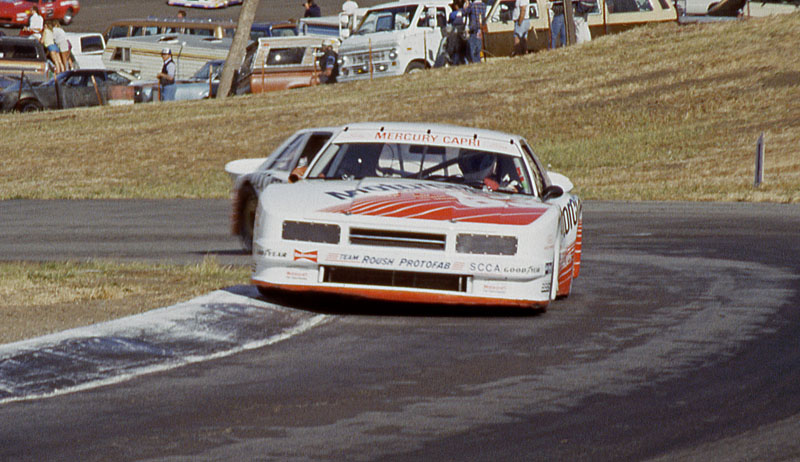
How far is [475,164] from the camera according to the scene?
970 cm

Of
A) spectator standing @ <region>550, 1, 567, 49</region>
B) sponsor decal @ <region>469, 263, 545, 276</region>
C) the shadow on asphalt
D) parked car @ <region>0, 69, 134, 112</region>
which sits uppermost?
sponsor decal @ <region>469, 263, 545, 276</region>

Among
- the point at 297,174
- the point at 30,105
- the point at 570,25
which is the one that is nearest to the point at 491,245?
the point at 297,174

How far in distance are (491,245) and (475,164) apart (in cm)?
167

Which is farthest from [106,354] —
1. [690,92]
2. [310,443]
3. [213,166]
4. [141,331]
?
[690,92]

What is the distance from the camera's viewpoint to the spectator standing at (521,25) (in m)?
33.8

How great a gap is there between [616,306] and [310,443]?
4.34 metres

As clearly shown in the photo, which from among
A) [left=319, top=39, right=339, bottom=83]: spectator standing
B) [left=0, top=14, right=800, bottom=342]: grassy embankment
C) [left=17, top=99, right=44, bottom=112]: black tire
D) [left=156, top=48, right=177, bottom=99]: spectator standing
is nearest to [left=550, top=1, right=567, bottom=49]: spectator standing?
[left=0, top=14, right=800, bottom=342]: grassy embankment

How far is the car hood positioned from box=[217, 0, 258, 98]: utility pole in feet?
98.9

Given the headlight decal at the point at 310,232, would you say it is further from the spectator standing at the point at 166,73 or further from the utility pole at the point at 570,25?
the spectator standing at the point at 166,73

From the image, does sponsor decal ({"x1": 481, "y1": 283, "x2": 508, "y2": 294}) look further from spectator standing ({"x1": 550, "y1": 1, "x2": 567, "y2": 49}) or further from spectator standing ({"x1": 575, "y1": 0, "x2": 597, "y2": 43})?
spectator standing ({"x1": 575, "y1": 0, "x2": 597, "y2": 43})

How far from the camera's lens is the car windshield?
31.2 feet

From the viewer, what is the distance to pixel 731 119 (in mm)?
29219

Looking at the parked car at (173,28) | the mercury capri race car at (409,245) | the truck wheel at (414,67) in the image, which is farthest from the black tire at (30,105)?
the mercury capri race car at (409,245)

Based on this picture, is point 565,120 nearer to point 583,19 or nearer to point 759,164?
point 583,19
